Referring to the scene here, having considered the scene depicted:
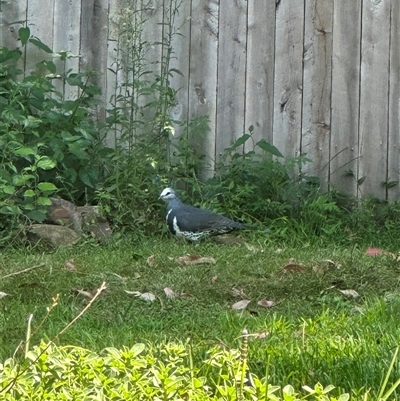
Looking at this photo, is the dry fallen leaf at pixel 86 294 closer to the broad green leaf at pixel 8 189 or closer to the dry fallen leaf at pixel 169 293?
the dry fallen leaf at pixel 169 293

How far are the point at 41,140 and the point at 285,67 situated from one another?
2025mm

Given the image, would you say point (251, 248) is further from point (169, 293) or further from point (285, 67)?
point (285, 67)

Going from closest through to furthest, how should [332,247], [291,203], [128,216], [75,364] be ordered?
[75,364] → [332,247] → [128,216] → [291,203]

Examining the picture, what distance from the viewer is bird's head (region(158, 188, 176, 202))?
21.6ft

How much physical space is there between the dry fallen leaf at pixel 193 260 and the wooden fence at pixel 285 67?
7.21 ft

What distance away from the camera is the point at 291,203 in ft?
23.4

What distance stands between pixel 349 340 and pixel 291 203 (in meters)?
4.04

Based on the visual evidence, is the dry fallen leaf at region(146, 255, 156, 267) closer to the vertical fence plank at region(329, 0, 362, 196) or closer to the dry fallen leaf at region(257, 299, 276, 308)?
the dry fallen leaf at region(257, 299, 276, 308)

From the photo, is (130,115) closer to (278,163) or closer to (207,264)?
(278,163)

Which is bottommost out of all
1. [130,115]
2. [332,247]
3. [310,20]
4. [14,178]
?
[332,247]

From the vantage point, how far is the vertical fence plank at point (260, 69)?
24.3 feet

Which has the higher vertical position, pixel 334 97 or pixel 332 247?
pixel 334 97

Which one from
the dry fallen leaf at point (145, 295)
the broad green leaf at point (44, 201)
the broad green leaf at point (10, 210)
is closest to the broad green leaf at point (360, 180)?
the broad green leaf at point (44, 201)

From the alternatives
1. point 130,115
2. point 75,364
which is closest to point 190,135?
point 130,115
